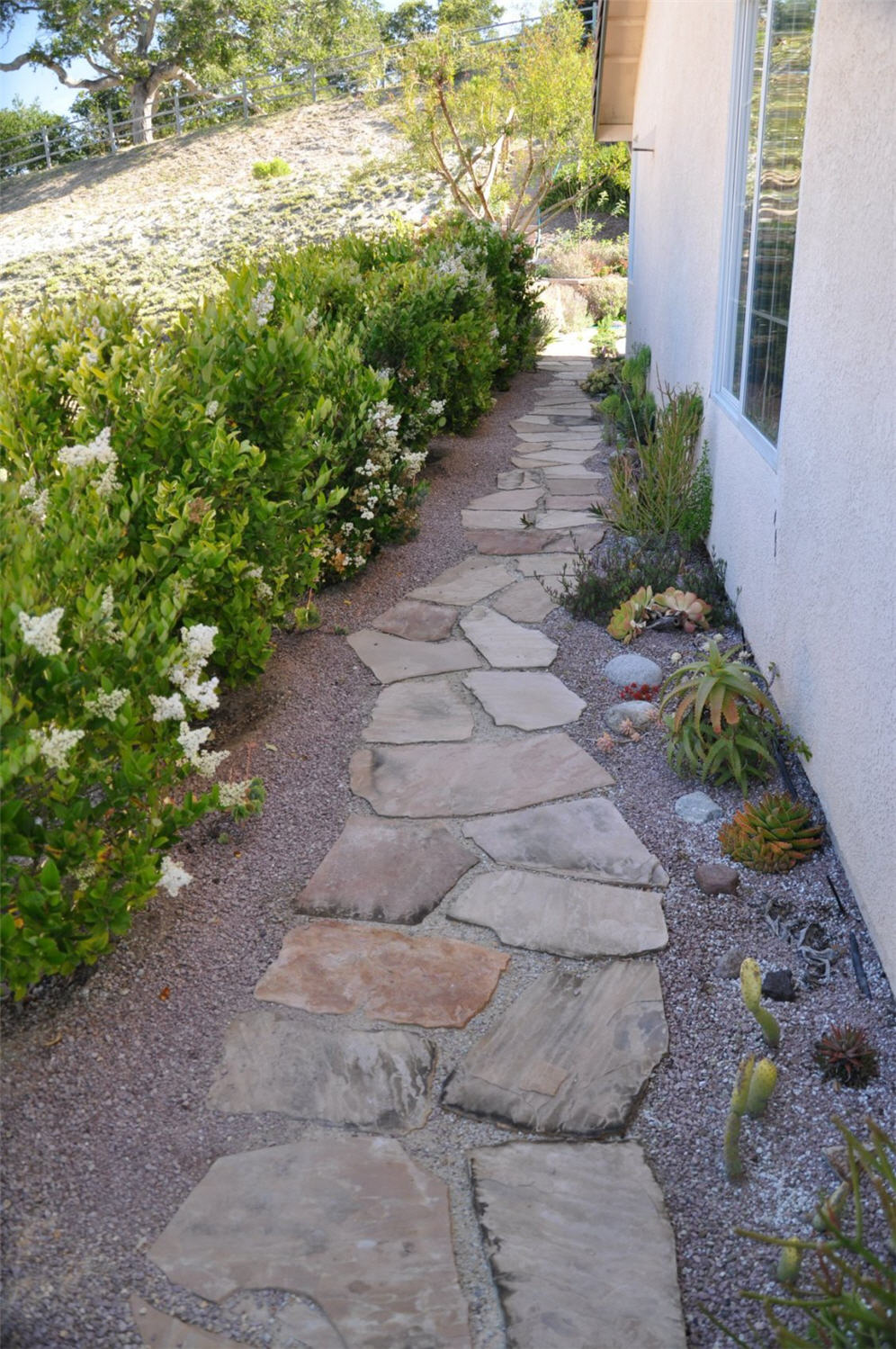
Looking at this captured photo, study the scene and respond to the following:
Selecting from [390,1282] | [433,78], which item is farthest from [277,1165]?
[433,78]

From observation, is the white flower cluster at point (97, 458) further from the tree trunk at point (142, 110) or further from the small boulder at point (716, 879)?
the tree trunk at point (142, 110)

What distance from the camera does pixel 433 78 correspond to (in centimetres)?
1662

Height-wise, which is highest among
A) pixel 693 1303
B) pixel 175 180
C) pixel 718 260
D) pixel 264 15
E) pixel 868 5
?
pixel 264 15

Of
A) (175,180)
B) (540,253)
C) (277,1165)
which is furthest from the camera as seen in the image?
(175,180)

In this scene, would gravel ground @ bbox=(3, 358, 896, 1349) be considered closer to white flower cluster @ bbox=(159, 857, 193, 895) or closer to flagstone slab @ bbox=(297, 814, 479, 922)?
flagstone slab @ bbox=(297, 814, 479, 922)

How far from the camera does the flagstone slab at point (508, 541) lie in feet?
19.9

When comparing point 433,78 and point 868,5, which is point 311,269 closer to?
point 868,5

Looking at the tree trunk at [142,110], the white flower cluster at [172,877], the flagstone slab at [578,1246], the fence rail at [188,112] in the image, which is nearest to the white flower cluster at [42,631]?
the white flower cluster at [172,877]

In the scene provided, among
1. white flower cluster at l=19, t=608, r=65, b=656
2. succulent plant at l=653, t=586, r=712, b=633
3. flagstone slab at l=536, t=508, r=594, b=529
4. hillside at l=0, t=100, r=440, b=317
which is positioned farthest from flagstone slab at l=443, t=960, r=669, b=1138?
hillside at l=0, t=100, r=440, b=317

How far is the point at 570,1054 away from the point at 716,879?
83 cm

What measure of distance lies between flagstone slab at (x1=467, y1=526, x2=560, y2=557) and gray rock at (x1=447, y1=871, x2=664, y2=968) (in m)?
3.32

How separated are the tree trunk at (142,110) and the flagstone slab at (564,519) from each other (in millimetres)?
34696

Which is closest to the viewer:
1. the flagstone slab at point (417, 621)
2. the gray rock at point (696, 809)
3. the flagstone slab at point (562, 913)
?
the flagstone slab at point (562, 913)

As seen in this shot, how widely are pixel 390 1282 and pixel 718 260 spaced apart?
505 cm
